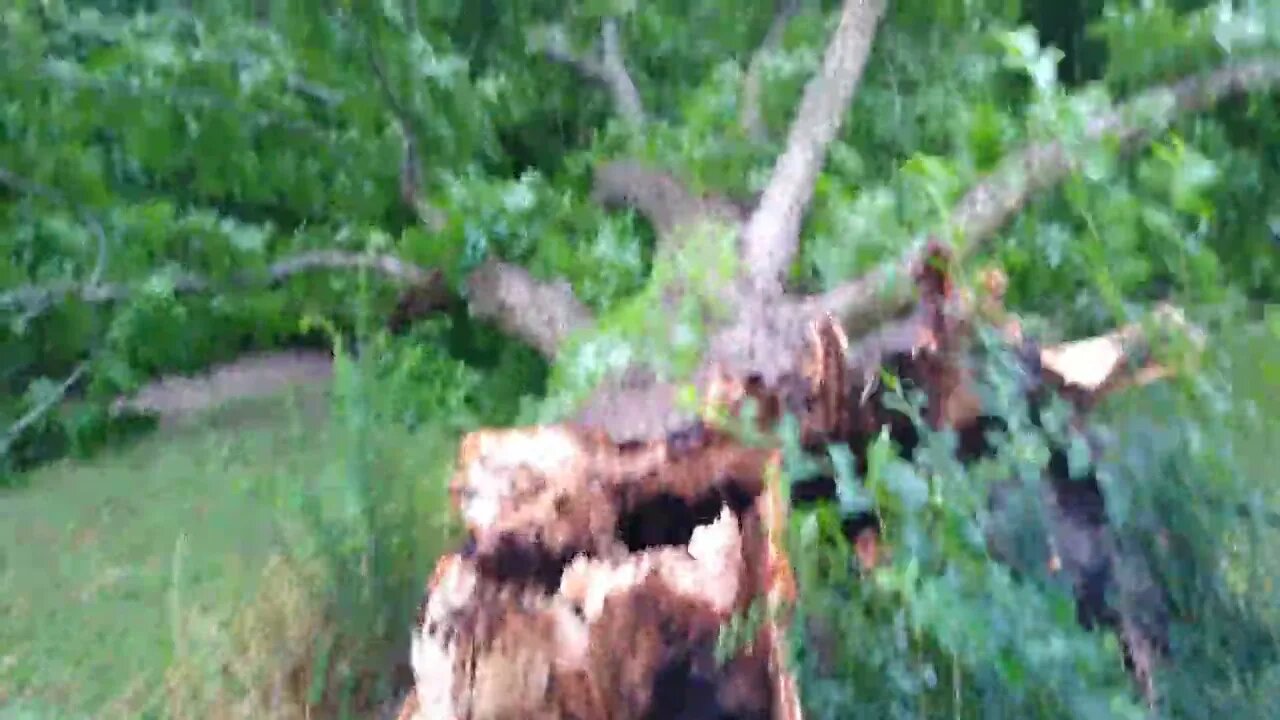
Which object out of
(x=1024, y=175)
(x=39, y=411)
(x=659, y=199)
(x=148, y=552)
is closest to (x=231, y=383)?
(x=39, y=411)

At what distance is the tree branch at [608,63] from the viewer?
181 inches

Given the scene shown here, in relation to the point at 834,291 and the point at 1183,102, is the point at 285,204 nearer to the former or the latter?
the point at 834,291

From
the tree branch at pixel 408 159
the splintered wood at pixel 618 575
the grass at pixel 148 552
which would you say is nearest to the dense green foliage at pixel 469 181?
the tree branch at pixel 408 159

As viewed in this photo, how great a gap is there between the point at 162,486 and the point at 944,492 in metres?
2.44

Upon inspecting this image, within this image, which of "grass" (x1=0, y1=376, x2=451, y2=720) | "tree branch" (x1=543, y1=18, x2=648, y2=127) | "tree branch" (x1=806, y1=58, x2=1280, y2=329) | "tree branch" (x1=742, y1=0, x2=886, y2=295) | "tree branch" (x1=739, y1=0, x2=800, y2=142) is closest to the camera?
"grass" (x1=0, y1=376, x2=451, y2=720)

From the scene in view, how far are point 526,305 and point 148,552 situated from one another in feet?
4.24

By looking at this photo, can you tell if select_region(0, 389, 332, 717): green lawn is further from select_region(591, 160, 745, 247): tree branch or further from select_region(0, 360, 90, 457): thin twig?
select_region(591, 160, 745, 247): tree branch

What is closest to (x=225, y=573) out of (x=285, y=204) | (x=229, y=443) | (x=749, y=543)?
(x=229, y=443)

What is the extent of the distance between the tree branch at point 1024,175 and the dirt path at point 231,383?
2124 mm

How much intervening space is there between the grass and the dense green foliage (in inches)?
5.6

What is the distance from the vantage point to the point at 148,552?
2.89 meters

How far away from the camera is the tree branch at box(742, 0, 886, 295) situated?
2.95m

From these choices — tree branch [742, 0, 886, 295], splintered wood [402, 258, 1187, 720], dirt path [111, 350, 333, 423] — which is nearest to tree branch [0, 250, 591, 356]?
dirt path [111, 350, 333, 423]

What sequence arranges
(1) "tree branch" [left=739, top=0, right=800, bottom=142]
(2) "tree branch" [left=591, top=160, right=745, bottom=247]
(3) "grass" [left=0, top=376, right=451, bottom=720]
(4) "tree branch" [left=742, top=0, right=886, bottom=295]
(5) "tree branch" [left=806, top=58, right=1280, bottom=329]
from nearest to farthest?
(3) "grass" [left=0, top=376, right=451, bottom=720] < (5) "tree branch" [left=806, top=58, right=1280, bottom=329] < (4) "tree branch" [left=742, top=0, right=886, bottom=295] < (2) "tree branch" [left=591, top=160, right=745, bottom=247] < (1) "tree branch" [left=739, top=0, right=800, bottom=142]
